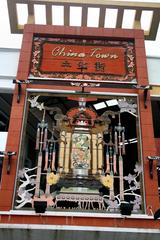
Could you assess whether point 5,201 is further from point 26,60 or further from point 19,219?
point 26,60

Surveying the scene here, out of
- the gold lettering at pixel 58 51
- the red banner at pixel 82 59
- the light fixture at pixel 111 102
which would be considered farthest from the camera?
the gold lettering at pixel 58 51

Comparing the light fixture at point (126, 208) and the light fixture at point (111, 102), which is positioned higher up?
the light fixture at point (111, 102)

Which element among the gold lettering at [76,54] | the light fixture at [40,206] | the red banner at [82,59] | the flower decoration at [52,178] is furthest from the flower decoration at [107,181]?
the gold lettering at [76,54]

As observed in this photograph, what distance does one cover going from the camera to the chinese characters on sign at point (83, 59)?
643 cm

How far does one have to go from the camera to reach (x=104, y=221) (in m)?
4.77

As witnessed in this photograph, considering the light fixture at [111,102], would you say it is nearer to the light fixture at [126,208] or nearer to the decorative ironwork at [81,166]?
the decorative ironwork at [81,166]

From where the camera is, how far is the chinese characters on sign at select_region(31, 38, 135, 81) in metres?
6.43

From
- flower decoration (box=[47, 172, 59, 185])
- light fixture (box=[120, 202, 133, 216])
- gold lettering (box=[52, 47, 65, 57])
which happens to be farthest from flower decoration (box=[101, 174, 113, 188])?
gold lettering (box=[52, 47, 65, 57])

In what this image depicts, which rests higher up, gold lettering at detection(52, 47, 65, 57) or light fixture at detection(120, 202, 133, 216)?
gold lettering at detection(52, 47, 65, 57)

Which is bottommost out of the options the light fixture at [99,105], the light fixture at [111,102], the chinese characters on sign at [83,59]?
the light fixture at [99,105]

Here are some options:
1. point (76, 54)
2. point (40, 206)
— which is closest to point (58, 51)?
point (76, 54)

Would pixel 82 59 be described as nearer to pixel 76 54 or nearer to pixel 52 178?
pixel 76 54

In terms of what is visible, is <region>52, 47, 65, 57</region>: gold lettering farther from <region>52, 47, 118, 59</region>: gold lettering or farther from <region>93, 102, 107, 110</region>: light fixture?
<region>93, 102, 107, 110</region>: light fixture

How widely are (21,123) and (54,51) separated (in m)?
1.69
